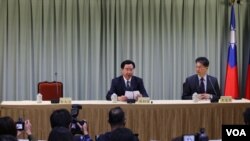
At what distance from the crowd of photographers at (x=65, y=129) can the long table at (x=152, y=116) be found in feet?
3.80

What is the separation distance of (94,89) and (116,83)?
1794mm

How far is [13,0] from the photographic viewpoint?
7.82 m

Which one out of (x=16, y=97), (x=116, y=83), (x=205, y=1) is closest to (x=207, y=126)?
(x=116, y=83)

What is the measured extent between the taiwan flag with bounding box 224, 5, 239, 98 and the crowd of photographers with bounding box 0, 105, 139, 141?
4080mm

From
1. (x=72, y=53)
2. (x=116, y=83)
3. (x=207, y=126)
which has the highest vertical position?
(x=72, y=53)

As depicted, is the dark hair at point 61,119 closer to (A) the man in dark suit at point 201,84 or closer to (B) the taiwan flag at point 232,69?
(A) the man in dark suit at point 201,84

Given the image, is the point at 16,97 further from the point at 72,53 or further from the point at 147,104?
the point at 147,104

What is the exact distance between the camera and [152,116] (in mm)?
5707

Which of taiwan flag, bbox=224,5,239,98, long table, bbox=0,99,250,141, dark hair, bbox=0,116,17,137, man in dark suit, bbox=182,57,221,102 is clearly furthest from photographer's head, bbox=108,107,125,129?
taiwan flag, bbox=224,5,239,98

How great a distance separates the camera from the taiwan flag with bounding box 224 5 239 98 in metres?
7.83

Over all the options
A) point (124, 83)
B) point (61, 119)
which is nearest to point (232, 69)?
point (124, 83)

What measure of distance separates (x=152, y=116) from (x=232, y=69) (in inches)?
107

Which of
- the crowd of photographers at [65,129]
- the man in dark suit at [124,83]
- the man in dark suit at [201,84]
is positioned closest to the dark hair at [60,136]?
the crowd of photographers at [65,129]

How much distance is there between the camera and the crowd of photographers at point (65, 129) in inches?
116
